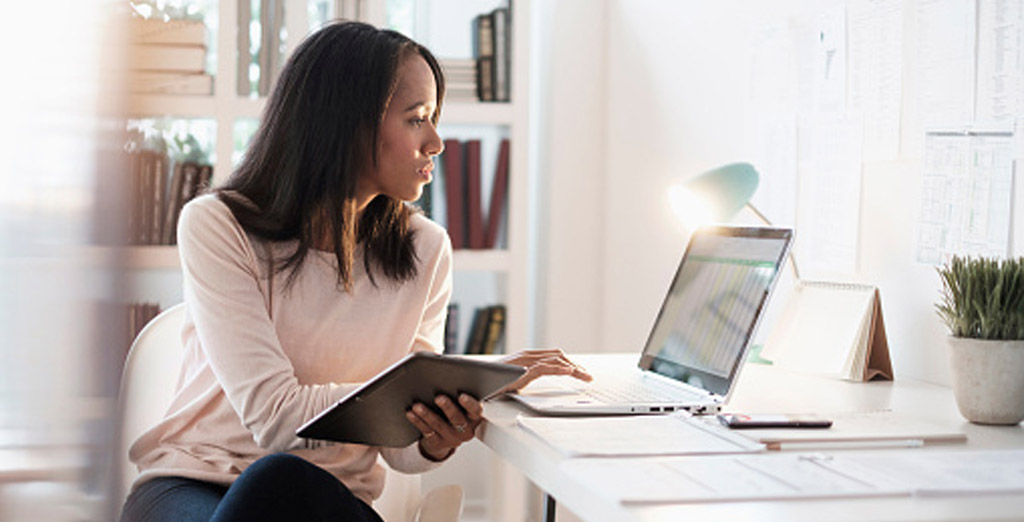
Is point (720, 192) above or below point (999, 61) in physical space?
below

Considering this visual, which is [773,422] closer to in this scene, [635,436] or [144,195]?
[635,436]

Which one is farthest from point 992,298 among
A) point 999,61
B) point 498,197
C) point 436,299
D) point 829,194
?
point 498,197

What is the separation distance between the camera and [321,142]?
173cm

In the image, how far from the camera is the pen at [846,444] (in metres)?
1.24

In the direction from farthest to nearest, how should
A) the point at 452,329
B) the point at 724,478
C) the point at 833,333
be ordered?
the point at 452,329, the point at 833,333, the point at 724,478

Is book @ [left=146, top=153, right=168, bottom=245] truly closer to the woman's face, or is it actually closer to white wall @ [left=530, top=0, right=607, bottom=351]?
white wall @ [left=530, top=0, right=607, bottom=351]

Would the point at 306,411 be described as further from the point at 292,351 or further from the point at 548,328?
the point at 548,328

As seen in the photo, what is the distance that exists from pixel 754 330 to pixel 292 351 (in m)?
0.65

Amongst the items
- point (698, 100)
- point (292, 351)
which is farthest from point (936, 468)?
point (698, 100)

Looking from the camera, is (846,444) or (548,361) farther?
(548,361)

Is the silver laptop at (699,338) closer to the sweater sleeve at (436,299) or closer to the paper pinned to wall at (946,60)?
the sweater sleeve at (436,299)

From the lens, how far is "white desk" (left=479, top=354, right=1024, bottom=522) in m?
0.95

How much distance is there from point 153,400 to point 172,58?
1.26 m

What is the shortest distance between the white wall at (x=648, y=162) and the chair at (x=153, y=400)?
798mm
